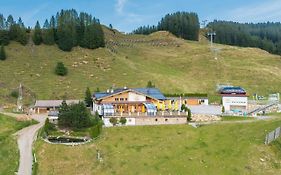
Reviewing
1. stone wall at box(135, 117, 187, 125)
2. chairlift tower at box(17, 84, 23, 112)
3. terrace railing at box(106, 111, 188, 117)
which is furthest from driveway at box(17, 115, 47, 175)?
stone wall at box(135, 117, 187, 125)

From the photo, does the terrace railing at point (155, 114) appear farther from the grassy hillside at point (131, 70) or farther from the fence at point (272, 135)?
the grassy hillside at point (131, 70)

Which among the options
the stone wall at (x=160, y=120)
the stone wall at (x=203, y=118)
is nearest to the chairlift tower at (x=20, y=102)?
the stone wall at (x=160, y=120)

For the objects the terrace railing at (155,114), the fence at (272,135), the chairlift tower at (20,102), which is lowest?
the fence at (272,135)

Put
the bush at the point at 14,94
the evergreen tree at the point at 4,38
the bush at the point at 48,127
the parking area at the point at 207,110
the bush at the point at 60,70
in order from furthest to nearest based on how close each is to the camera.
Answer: the evergreen tree at the point at 4,38 < the bush at the point at 60,70 < the bush at the point at 14,94 < the parking area at the point at 207,110 < the bush at the point at 48,127

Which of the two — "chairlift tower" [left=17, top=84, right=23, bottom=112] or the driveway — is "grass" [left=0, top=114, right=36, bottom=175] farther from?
"chairlift tower" [left=17, top=84, right=23, bottom=112]

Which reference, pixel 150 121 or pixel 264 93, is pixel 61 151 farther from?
pixel 264 93

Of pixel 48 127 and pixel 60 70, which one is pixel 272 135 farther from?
pixel 60 70
